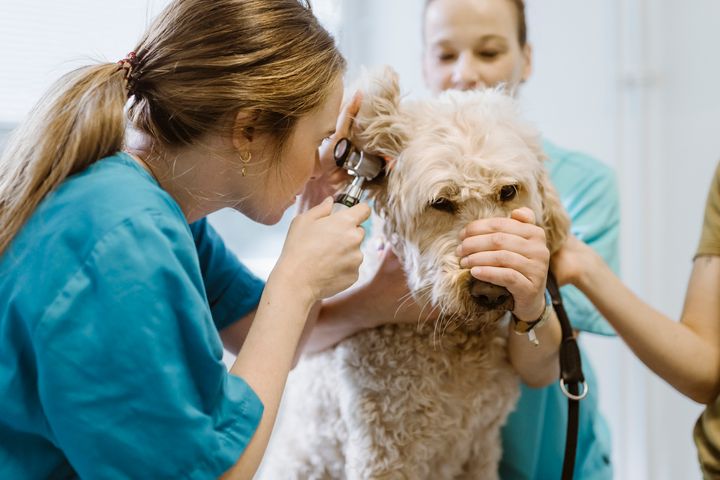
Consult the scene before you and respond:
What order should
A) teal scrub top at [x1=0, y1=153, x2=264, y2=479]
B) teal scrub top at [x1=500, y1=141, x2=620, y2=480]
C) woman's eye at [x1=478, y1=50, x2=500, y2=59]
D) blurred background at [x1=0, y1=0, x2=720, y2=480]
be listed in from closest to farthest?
teal scrub top at [x1=0, y1=153, x2=264, y2=479] → teal scrub top at [x1=500, y1=141, x2=620, y2=480] → woman's eye at [x1=478, y1=50, x2=500, y2=59] → blurred background at [x1=0, y1=0, x2=720, y2=480]

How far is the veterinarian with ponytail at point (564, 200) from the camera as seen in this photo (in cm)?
114

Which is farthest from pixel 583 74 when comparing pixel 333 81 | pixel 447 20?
pixel 333 81

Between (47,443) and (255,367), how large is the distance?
22 centimetres

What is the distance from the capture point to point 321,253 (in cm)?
79

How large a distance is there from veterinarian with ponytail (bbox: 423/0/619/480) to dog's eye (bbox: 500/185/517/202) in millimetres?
194

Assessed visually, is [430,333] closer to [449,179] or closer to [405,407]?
[405,407]

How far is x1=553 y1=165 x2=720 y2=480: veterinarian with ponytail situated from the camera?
99cm

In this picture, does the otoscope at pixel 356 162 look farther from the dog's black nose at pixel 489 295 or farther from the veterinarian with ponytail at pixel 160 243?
the dog's black nose at pixel 489 295

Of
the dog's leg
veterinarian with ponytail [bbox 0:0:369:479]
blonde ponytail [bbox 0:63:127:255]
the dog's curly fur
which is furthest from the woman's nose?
blonde ponytail [bbox 0:63:127:255]

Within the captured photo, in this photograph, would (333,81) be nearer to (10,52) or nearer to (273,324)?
(273,324)

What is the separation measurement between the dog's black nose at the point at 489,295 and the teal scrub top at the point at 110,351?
1.02 ft

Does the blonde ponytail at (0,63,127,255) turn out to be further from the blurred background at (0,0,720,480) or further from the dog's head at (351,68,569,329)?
the blurred background at (0,0,720,480)

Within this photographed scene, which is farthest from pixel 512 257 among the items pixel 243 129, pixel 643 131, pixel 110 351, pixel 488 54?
pixel 643 131

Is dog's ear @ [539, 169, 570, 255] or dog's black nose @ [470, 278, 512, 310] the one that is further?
dog's ear @ [539, 169, 570, 255]
